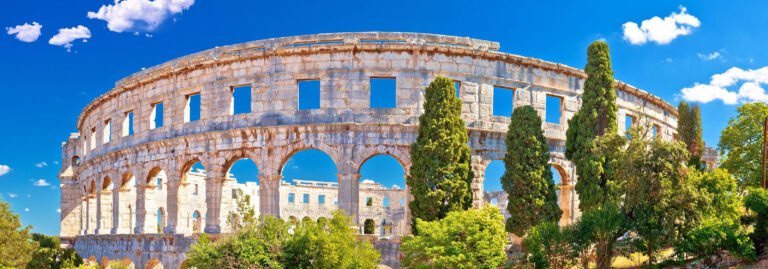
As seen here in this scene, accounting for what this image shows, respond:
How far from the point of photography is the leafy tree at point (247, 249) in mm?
19797

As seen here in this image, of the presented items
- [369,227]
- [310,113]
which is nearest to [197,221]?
[369,227]

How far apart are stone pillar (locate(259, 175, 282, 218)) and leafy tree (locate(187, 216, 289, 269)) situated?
545cm

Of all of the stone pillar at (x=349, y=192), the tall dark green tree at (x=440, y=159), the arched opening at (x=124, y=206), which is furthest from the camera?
the arched opening at (x=124, y=206)

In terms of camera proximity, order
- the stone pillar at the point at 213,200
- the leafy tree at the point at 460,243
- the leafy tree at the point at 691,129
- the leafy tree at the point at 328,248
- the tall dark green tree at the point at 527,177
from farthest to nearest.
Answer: the leafy tree at the point at 691,129, the stone pillar at the point at 213,200, the tall dark green tree at the point at 527,177, the leafy tree at the point at 328,248, the leafy tree at the point at 460,243

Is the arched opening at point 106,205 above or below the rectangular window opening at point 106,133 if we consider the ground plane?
below

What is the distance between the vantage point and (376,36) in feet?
87.2

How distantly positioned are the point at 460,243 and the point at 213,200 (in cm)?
1157

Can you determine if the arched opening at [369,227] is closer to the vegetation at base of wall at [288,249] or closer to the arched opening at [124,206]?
the arched opening at [124,206]

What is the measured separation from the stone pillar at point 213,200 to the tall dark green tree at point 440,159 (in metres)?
7.67

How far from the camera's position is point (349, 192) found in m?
25.7

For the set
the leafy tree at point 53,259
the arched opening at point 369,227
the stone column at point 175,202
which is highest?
the stone column at point 175,202

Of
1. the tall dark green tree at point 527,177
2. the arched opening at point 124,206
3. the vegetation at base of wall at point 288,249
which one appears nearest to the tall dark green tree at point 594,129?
the tall dark green tree at point 527,177

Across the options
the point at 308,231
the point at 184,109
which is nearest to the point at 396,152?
the point at 308,231

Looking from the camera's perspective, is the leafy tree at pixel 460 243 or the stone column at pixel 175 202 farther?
the stone column at pixel 175 202
